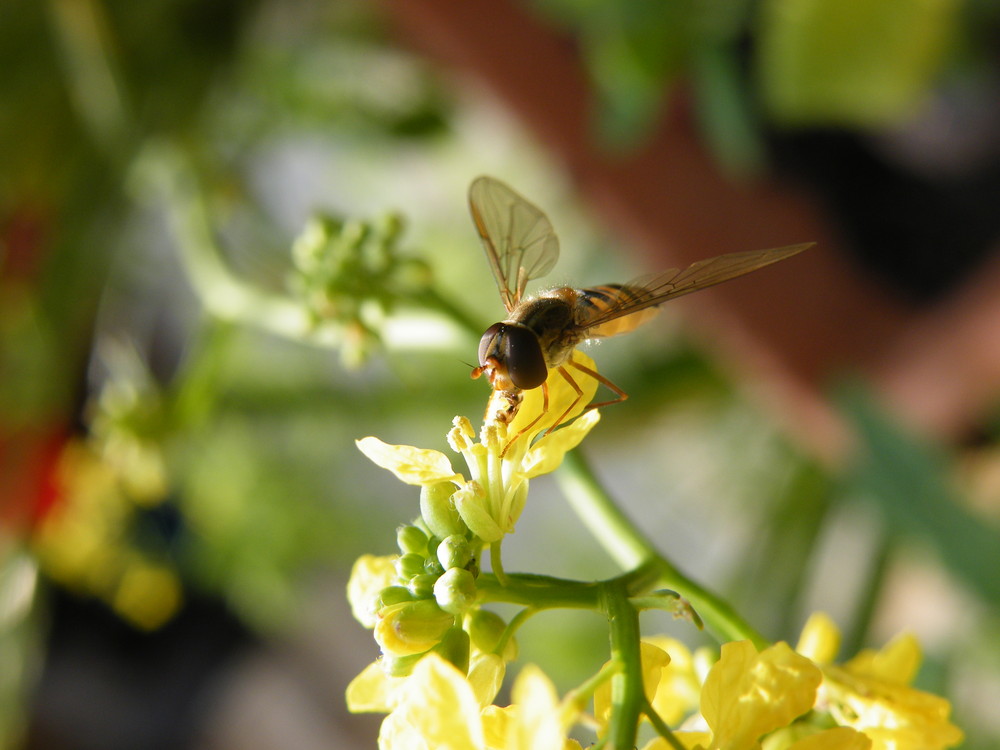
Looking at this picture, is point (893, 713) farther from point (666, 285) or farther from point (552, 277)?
point (552, 277)

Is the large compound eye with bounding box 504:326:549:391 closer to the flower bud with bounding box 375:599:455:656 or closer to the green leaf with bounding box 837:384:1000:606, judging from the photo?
the flower bud with bounding box 375:599:455:656

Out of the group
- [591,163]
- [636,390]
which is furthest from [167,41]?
[636,390]

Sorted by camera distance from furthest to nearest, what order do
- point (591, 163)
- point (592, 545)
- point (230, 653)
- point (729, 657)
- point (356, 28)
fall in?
point (230, 653) → point (592, 545) → point (356, 28) → point (591, 163) → point (729, 657)

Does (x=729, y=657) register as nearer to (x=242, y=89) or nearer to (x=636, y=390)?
(x=636, y=390)

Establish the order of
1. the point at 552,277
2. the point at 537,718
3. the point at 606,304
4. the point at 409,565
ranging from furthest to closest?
the point at 552,277 → the point at 606,304 → the point at 409,565 → the point at 537,718

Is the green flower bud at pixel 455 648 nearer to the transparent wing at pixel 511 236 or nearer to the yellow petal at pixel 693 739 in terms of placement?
the yellow petal at pixel 693 739

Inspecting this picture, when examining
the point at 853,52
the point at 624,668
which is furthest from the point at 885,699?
the point at 853,52

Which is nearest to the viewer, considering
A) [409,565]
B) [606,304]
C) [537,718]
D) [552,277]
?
[537,718]
